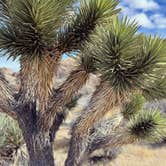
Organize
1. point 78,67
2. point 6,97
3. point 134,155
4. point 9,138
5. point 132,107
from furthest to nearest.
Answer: point 134,155
point 9,138
point 132,107
point 78,67
point 6,97

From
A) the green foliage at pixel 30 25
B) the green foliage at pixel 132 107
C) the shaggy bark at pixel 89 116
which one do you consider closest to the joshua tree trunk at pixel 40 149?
the shaggy bark at pixel 89 116

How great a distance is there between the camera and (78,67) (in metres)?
6.54

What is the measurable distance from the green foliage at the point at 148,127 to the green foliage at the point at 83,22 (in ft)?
5.80

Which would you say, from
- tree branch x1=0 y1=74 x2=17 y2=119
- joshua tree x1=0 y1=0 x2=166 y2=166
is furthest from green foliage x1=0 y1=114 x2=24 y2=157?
tree branch x1=0 y1=74 x2=17 y2=119

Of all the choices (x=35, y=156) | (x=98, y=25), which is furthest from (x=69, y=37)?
(x=35, y=156)

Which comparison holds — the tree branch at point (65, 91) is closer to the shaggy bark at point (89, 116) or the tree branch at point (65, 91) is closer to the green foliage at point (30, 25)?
the shaggy bark at point (89, 116)

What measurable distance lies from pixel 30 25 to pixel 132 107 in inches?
135

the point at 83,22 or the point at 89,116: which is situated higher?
the point at 83,22

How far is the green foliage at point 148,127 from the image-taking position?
23.2 feet

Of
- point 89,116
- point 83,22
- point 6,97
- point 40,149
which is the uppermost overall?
point 83,22

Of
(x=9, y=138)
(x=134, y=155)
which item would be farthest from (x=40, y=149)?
(x=134, y=155)

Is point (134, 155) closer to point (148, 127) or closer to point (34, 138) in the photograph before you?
point (148, 127)

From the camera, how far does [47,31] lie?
5699 mm

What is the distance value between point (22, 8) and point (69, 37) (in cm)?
106
